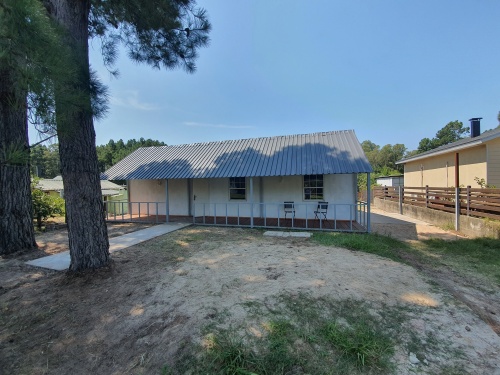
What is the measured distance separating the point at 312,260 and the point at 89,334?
12.6 feet

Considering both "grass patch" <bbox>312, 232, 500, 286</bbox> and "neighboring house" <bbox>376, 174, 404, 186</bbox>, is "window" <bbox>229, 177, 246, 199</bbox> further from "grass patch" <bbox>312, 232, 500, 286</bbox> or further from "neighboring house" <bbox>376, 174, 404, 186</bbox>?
"neighboring house" <bbox>376, 174, 404, 186</bbox>

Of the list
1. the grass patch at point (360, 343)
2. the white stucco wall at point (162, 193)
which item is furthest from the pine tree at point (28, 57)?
the white stucco wall at point (162, 193)

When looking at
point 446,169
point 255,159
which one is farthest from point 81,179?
point 446,169

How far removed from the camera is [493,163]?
31.1ft

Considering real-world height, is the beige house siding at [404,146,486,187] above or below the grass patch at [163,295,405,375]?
above

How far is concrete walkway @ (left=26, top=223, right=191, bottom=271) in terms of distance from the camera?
5070 millimetres

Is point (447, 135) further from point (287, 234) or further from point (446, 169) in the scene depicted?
point (287, 234)

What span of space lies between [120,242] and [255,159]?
5.40m

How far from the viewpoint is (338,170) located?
763 centimetres

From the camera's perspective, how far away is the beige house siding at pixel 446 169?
10227 mm

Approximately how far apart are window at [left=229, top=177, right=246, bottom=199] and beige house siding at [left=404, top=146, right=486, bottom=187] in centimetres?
967

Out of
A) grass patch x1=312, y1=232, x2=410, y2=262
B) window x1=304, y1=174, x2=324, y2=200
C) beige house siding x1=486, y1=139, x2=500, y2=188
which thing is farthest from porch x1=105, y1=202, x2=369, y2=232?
beige house siding x1=486, y1=139, x2=500, y2=188

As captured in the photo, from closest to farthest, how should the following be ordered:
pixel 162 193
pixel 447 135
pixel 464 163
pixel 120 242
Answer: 1. pixel 120 242
2. pixel 464 163
3. pixel 162 193
4. pixel 447 135

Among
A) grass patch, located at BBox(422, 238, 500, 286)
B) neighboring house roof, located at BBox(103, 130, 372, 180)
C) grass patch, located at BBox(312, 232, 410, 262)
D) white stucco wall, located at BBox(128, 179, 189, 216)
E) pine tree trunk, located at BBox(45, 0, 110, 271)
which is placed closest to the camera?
pine tree trunk, located at BBox(45, 0, 110, 271)
